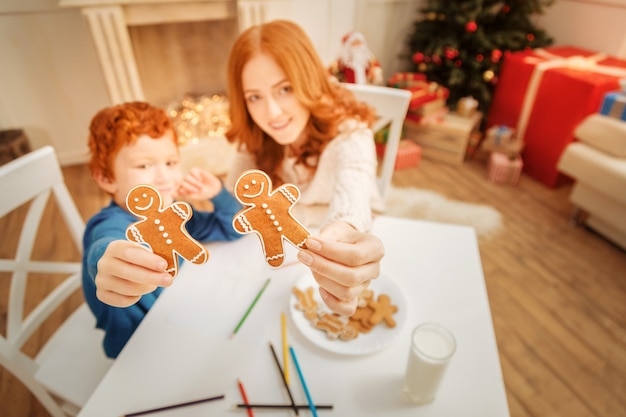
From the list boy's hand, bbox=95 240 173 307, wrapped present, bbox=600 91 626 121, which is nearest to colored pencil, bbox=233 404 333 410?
boy's hand, bbox=95 240 173 307

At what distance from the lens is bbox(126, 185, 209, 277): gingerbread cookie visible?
527 mm

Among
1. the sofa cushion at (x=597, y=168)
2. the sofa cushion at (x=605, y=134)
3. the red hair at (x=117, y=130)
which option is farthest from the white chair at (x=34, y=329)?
the sofa cushion at (x=605, y=134)

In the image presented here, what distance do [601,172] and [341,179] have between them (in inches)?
59.7

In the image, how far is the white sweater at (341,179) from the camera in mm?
815

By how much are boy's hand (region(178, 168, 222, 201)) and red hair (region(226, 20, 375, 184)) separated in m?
0.18

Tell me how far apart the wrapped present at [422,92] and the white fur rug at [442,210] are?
607mm

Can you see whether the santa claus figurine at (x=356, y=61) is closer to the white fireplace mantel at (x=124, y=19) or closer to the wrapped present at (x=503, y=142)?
the white fireplace mantel at (x=124, y=19)

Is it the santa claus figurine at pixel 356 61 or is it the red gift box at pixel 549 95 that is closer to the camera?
the red gift box at pixel 549 95

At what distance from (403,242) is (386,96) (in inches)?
21.0

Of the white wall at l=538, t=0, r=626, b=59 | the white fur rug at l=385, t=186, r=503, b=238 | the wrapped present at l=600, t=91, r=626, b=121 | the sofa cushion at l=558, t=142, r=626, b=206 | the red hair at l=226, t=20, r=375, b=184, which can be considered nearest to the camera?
the red hair at l=226, t=20, r=375, b=184

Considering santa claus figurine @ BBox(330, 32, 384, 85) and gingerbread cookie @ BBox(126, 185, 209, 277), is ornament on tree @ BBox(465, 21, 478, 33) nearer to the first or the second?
santa claus figurine @ BBox(330, 32, 384, 85)

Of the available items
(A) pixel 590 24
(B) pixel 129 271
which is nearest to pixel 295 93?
(B) pixel 129 271

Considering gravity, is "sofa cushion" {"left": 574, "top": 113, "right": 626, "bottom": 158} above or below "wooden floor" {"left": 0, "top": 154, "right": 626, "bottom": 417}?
above

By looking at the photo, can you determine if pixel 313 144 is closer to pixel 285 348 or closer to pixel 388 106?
pixel 388 106
